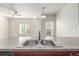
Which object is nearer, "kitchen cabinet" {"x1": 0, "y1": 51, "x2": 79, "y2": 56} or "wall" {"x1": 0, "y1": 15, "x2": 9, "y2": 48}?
"kitchen cabinet" {"x1": 0, "y1": 51, "x2": 79, "y2": 56}

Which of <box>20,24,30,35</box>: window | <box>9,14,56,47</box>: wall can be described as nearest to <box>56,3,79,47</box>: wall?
<box>9,14,56,47</box>: wall

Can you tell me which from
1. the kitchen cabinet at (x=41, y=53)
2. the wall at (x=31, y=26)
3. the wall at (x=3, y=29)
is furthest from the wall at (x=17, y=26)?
the kitchen cabinet at (x=41, y=53)

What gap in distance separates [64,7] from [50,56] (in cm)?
125

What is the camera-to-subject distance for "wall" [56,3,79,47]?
9.07 ft

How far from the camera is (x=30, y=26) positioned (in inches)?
111

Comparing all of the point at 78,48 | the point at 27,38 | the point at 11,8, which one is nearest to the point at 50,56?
the point at 78,48

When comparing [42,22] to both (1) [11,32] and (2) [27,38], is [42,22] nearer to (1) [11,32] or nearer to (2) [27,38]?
(2) [27,38]

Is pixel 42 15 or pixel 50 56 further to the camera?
pixel 42 15

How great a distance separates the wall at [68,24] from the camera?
2.76 meters

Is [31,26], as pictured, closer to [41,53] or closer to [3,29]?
[3,29]

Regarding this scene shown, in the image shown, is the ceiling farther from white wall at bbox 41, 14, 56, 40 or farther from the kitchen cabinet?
the kitchen cabinet

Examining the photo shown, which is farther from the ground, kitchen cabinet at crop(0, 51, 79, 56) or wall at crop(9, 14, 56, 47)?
wall at crop(9, 14, 56, 47)

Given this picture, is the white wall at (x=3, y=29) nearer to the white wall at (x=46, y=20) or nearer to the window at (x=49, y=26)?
the white wall at (x=46, y=20)

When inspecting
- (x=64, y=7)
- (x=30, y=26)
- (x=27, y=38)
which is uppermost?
(x=64, y=7)
